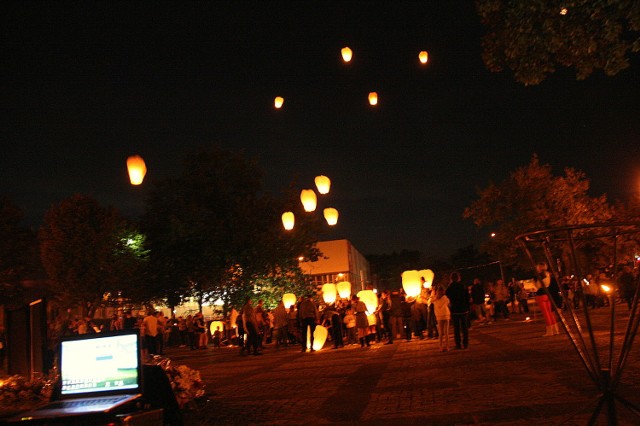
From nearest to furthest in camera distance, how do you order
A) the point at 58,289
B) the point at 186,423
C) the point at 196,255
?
the point at 186,423, the point at 196,255, the point at 58,289

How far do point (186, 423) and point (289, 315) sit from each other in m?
17.8

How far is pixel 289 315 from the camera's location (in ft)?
84.0

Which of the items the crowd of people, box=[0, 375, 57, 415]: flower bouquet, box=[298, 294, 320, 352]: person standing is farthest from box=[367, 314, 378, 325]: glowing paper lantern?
box=[0, 375, 57, 415]: flower bouquet

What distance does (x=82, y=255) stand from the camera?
41812 millimetres

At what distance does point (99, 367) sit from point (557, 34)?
822cm

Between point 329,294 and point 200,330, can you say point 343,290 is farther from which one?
point 200,330

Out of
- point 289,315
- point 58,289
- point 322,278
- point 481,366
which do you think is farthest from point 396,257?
point 481,366

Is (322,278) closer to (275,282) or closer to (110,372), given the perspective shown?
(275,282)

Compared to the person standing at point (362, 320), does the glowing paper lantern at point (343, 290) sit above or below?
above

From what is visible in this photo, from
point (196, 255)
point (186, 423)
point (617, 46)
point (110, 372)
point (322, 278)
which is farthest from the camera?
point (322, 278)

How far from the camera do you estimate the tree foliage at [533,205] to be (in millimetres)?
45656

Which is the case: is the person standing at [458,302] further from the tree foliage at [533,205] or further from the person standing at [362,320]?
the tree foliage at [533,205]

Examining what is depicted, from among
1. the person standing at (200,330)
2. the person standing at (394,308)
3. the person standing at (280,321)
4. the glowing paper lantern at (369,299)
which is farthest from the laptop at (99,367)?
the person standing at (200,330)

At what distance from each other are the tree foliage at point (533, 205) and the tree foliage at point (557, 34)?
1436 inches
